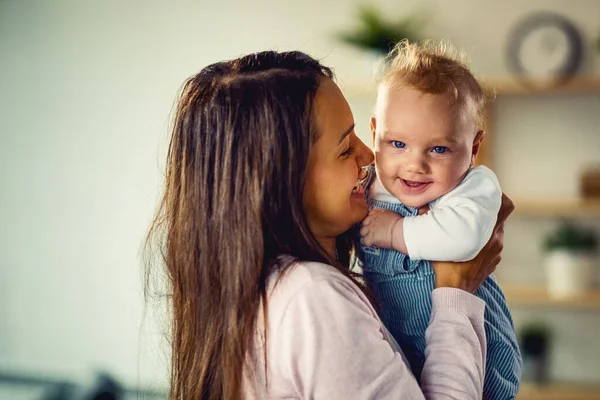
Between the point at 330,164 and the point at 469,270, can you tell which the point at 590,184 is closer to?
the point at 469,270

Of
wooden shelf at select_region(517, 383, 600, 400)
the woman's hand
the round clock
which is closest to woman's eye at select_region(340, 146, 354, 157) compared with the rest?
the woman's hand

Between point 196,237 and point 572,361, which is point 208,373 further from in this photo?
point 572,361

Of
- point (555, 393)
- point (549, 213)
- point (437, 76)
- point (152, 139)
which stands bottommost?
point (555, 393)

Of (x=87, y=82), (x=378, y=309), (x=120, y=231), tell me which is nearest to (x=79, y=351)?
(x=120, y=231)

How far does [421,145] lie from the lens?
4.23 feet

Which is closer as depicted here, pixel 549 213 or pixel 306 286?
pixel 306 286

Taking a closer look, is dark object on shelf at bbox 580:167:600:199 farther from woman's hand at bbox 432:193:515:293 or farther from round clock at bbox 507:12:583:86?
woman's hand at bbox 432:193:515:293

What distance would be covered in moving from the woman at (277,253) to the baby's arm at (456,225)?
0.11 meters

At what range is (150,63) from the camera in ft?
13.1

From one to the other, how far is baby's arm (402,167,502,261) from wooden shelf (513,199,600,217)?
2.32 m

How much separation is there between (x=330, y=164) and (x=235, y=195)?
14cm

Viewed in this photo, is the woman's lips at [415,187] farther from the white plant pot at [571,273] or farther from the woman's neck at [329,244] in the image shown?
the white plant pot at [571,273]

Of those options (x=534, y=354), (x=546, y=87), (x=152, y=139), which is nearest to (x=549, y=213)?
(x=546, y=87)

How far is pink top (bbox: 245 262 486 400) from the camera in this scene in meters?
1.01
